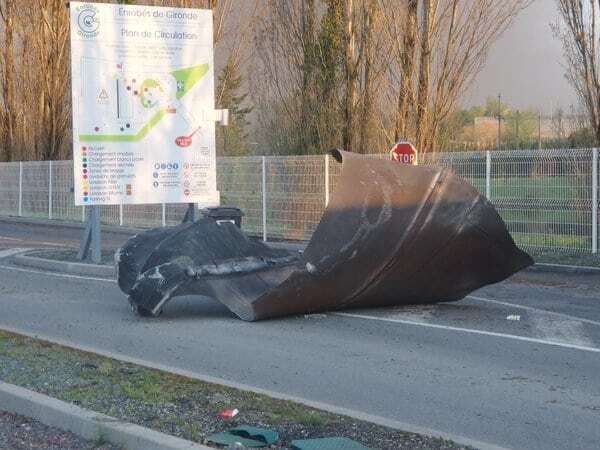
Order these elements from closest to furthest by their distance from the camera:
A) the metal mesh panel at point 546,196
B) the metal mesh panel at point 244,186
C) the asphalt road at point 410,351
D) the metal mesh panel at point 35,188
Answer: the asphalt road at point 410,351 → the metal mesh panel at point 546,196 → the metal mesh panel at point 244,186 → the metal mesh panel at point 35,188

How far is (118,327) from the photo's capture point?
39.7ft

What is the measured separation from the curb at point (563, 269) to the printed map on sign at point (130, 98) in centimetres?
694

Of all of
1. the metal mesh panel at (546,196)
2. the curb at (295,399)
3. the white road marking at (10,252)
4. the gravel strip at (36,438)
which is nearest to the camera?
the gravel strip at (36,438)

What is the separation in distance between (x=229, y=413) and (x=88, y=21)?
41.5ft

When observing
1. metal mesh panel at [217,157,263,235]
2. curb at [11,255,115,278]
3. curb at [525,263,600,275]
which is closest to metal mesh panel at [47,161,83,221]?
metal mesh panel at [217,157,263,235]

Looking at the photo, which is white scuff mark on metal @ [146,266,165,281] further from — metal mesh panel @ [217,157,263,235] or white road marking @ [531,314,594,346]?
metal mesh panel @ [217,157,263,235]

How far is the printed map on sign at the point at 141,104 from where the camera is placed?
1845cm

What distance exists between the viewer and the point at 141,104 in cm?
1898

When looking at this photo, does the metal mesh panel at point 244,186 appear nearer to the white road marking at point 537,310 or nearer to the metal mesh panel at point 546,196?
the metal mesh panel at point 546,196

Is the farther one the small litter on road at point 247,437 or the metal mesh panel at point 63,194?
the metal mesh panel at point 63,194

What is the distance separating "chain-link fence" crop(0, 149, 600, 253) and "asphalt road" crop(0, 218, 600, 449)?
422 cm

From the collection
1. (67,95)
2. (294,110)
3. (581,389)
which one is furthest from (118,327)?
(67,95)

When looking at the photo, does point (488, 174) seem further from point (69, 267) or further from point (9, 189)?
point (9, 189)

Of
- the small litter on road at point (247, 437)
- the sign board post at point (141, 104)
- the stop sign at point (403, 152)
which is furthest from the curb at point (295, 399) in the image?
the stop sign at point (403, 152)
